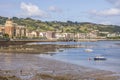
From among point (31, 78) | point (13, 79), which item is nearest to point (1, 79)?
point (13, 79)

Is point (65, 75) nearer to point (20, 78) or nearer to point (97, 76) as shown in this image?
point (97, 76)

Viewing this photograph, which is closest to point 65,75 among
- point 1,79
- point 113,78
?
point 113,78

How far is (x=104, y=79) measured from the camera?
140 feet

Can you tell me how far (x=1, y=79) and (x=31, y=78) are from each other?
16.1 ft

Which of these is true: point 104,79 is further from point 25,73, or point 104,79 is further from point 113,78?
point 25,73

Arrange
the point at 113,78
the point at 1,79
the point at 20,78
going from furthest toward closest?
1. the point at 113,78
2. the point at 20,78
3. the point at 1,79

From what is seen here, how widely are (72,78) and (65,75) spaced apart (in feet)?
9.99

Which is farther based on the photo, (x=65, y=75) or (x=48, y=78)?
(x=65, y=75)

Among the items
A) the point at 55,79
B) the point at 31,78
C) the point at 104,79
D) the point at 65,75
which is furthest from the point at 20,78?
the point at 104,79

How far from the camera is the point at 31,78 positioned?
4125 centimetres

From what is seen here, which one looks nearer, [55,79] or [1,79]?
[1,79]

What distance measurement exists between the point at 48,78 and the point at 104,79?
6910 mm

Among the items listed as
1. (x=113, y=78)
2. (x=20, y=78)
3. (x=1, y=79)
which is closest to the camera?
(x=1, y=79)

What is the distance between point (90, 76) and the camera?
4488 cm
